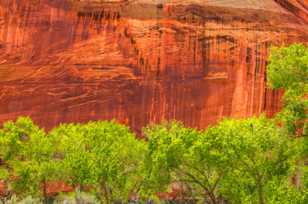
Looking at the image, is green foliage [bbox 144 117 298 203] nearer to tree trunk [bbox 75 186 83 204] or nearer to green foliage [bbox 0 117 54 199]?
green foliage [bbox 0 117 54 199]

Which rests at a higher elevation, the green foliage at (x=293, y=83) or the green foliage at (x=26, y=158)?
the green foliage at (x=293, y=83)

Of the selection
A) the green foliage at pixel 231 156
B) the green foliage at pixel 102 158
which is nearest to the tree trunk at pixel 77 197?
the green foliage at pixel 102 158

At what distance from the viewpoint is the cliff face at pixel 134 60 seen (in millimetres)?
24094

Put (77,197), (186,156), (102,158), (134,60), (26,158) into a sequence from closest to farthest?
(186,156)
(102,158)
(26,158)
(77,197)
(134,60)

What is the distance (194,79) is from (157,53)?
5.95ft

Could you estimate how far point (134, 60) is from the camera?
2508 centimetres

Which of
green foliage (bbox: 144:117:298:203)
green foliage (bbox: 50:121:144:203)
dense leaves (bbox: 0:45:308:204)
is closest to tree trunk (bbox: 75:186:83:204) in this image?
dense leaves (bbox: 0:45:308:204)

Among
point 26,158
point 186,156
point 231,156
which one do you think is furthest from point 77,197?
point 231,156

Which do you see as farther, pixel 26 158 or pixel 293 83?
pixel 26 158

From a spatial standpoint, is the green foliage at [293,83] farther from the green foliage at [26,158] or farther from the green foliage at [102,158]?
the green foliage at [26,158]

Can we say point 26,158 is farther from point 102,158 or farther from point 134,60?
point 134,60

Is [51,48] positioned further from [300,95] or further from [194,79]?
[300,95]

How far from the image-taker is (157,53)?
25.2m

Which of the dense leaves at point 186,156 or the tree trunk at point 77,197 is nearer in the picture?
the dense leaves at point 186,156
